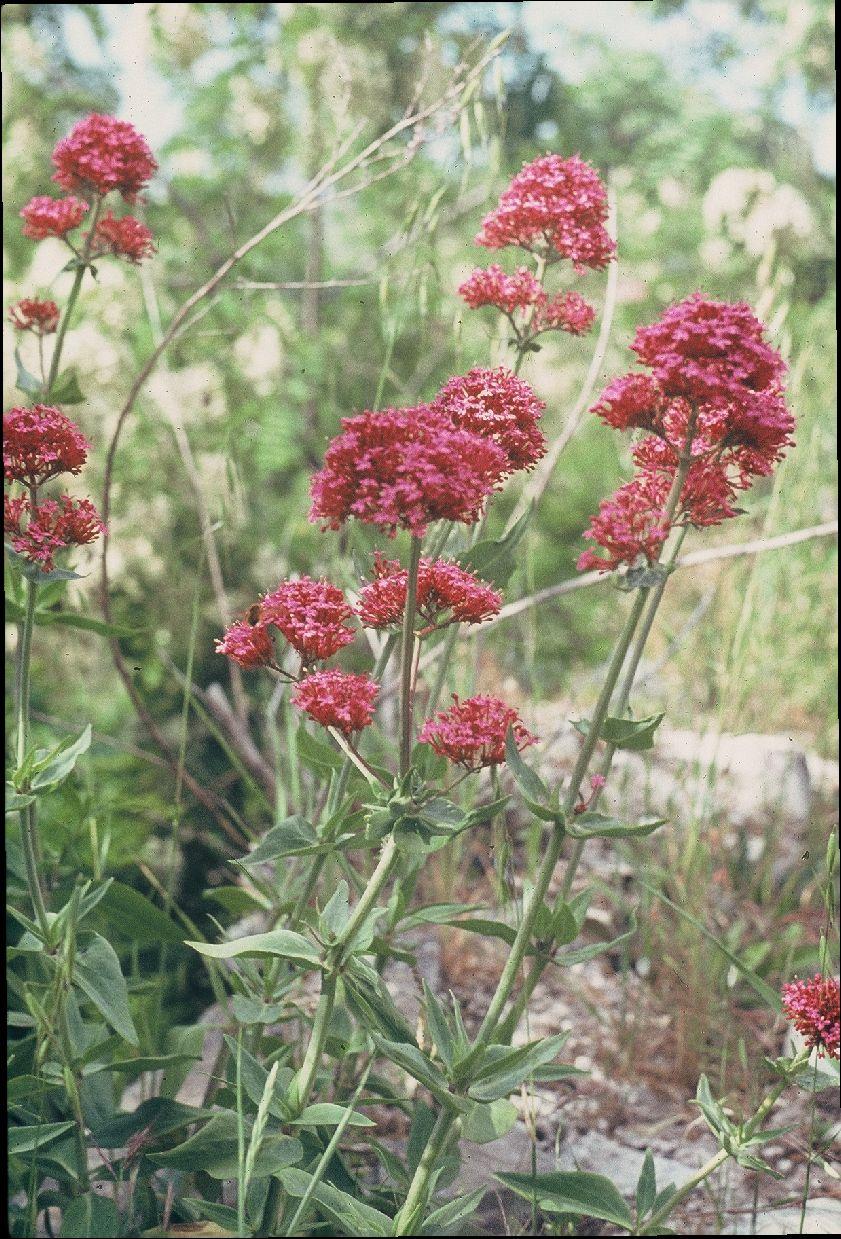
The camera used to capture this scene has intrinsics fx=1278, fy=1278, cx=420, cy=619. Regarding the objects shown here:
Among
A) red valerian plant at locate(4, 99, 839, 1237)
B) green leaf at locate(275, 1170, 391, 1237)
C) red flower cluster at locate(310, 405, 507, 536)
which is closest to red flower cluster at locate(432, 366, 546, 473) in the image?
red valerian plant at locate(4, 99, 839, 1237)

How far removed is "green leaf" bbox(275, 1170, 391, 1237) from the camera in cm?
135

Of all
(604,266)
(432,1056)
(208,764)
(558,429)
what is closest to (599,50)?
(558,429)

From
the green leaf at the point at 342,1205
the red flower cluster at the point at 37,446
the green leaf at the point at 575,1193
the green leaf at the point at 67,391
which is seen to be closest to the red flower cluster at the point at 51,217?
the green leaf at the point at 67,391

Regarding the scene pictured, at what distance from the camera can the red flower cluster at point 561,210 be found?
5.05 ft

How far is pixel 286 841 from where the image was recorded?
4.72 feet

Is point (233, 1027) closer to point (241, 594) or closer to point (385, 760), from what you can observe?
point (385, 760)

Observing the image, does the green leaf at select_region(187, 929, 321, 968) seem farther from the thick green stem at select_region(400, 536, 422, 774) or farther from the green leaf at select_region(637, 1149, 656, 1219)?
the green leaf at select_region(637, 1149, 656, 1219)

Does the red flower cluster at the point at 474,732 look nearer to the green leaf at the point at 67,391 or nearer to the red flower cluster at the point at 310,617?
the red flower cluster at the point at 310,617

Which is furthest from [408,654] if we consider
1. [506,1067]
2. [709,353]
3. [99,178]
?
[99,178]

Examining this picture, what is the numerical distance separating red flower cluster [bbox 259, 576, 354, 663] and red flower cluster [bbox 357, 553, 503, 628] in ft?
0.08

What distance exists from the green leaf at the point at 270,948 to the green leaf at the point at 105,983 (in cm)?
23

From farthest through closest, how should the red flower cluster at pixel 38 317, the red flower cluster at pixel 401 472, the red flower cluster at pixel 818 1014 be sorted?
the red flower cluster at pixel 38 317, the red flower cluster at pixel 818 1014, the red flower cluster at pixel 401 472

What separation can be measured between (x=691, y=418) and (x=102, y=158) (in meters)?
0.88

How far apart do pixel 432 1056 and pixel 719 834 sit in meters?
1.67
